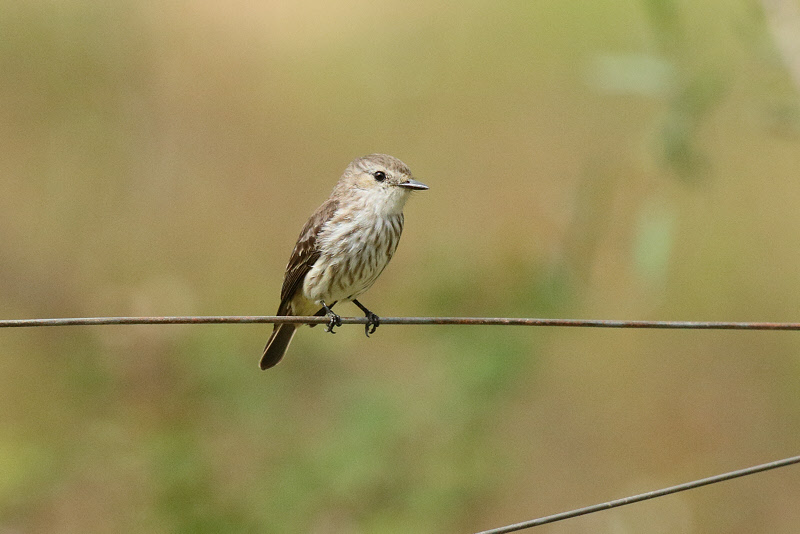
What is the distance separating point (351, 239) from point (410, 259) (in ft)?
4.99

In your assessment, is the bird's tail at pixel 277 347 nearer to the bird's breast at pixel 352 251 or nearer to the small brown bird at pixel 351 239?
the small brown bird at pixel 351 239

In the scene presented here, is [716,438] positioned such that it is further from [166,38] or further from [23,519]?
[166,38]

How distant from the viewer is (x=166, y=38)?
21.2 ft

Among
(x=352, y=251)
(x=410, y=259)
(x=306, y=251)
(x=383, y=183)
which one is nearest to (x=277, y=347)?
(x=306, y=251)

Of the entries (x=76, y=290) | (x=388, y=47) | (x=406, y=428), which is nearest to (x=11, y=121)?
(x=76, y=290)

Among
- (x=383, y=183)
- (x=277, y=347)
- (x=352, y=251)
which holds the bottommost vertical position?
(x=277, y=347)

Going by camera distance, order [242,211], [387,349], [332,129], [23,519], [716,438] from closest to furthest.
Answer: [23,519] → [387,349] → [716,438] → [242,211] → [332,129]

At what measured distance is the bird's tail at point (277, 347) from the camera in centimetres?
448

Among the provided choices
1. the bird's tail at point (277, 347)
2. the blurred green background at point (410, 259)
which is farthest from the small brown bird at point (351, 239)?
the blurred green background at point (410, 259)

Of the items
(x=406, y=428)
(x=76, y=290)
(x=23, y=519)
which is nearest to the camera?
(x=23, y=519)

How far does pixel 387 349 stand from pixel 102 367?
1.57 m

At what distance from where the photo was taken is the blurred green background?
4184mm

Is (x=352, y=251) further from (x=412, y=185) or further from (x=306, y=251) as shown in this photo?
(x=412, y=185)

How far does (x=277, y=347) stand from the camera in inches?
177
